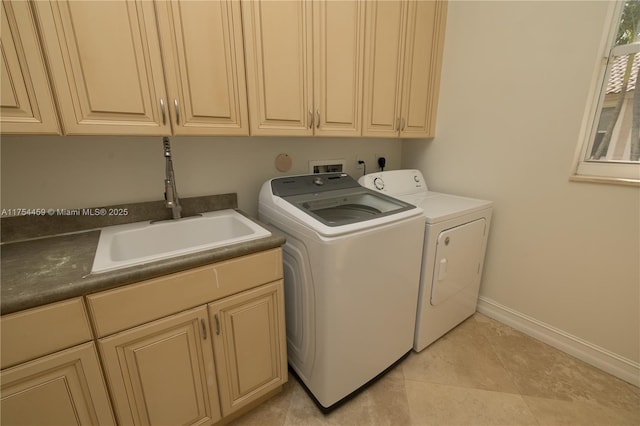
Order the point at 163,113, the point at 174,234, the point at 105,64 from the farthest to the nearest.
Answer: the point at 174,234
the point at 163,113
the point at 105,64

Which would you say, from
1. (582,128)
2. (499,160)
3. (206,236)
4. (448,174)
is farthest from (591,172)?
(206,236)

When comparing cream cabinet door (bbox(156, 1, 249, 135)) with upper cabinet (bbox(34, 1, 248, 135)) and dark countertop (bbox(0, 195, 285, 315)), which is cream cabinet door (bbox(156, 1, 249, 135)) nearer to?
upper cabinet (bbox(34, 1, 248, 135))

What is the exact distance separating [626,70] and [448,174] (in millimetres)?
1018

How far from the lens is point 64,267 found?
0.91 metres

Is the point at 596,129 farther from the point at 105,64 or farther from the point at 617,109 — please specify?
the point at 105,64

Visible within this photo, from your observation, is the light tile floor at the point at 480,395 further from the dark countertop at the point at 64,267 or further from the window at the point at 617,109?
the window at the point at 617,109

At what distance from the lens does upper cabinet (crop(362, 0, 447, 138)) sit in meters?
1.57

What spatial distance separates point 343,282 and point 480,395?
105 cm

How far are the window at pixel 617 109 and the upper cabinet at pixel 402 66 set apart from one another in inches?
34.5

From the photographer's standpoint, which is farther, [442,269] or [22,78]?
[442,269]

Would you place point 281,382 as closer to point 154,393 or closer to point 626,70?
point 154,393

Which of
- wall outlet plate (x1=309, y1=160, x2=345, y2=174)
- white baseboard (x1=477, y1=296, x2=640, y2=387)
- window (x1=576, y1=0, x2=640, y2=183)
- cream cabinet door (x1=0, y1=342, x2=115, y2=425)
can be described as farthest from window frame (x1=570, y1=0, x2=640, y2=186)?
cream cabinet door (x1=0, y1=342, x2=115, y2=425)

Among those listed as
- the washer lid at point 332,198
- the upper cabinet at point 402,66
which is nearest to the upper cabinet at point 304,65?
the upper cabinet at point 402,66

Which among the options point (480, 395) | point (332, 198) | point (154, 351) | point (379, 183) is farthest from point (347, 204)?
point (480, 395)
